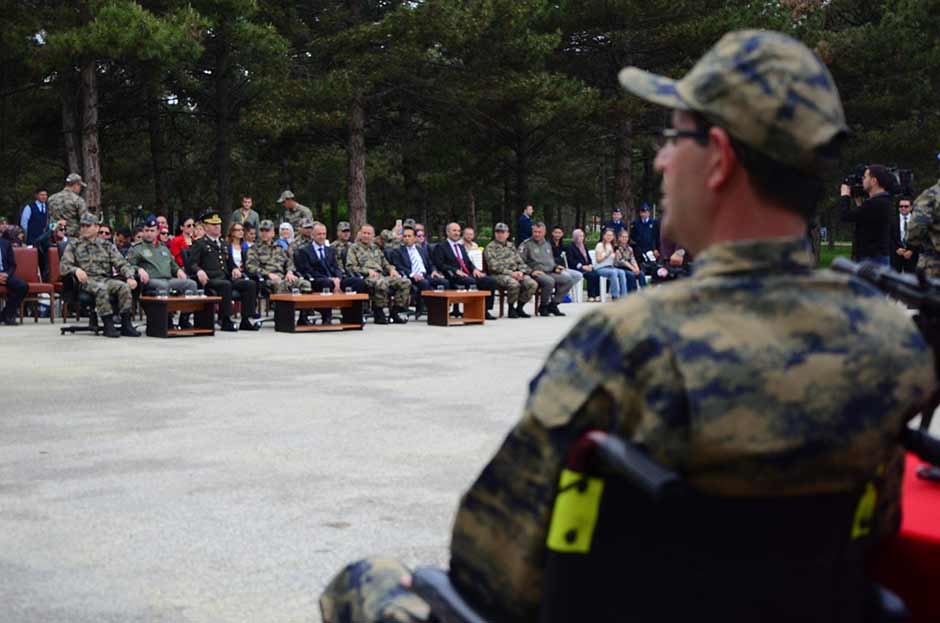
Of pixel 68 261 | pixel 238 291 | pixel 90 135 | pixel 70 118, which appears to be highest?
pixel 70 118

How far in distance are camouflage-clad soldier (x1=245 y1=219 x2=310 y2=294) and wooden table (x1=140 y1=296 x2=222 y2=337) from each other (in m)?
2.15

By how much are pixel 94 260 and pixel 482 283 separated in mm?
6679

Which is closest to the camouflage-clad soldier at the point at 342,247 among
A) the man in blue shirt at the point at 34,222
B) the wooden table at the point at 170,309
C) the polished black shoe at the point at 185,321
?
the polished black shoe at the point at 185,321

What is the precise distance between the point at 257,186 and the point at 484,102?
14.1m

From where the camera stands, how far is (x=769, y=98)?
67.2 inches

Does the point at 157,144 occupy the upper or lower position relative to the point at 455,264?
upper

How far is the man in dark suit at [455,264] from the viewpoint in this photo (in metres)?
19.7

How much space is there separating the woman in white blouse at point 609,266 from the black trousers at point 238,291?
8807 millimetres

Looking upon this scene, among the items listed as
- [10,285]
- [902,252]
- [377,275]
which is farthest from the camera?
A: [377,275]

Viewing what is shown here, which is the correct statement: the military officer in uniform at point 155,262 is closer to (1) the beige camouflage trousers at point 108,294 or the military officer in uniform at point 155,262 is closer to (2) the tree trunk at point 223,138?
(1) the beige camouflage trousers at point 108,294

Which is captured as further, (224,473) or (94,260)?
(94,260)

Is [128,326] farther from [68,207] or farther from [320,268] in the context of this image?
[68,207]

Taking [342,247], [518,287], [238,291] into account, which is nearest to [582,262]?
[518,287]

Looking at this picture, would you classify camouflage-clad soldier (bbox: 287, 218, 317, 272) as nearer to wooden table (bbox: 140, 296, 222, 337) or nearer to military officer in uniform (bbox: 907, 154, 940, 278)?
wooden table (bbox: 140, 296, 222, 337)
